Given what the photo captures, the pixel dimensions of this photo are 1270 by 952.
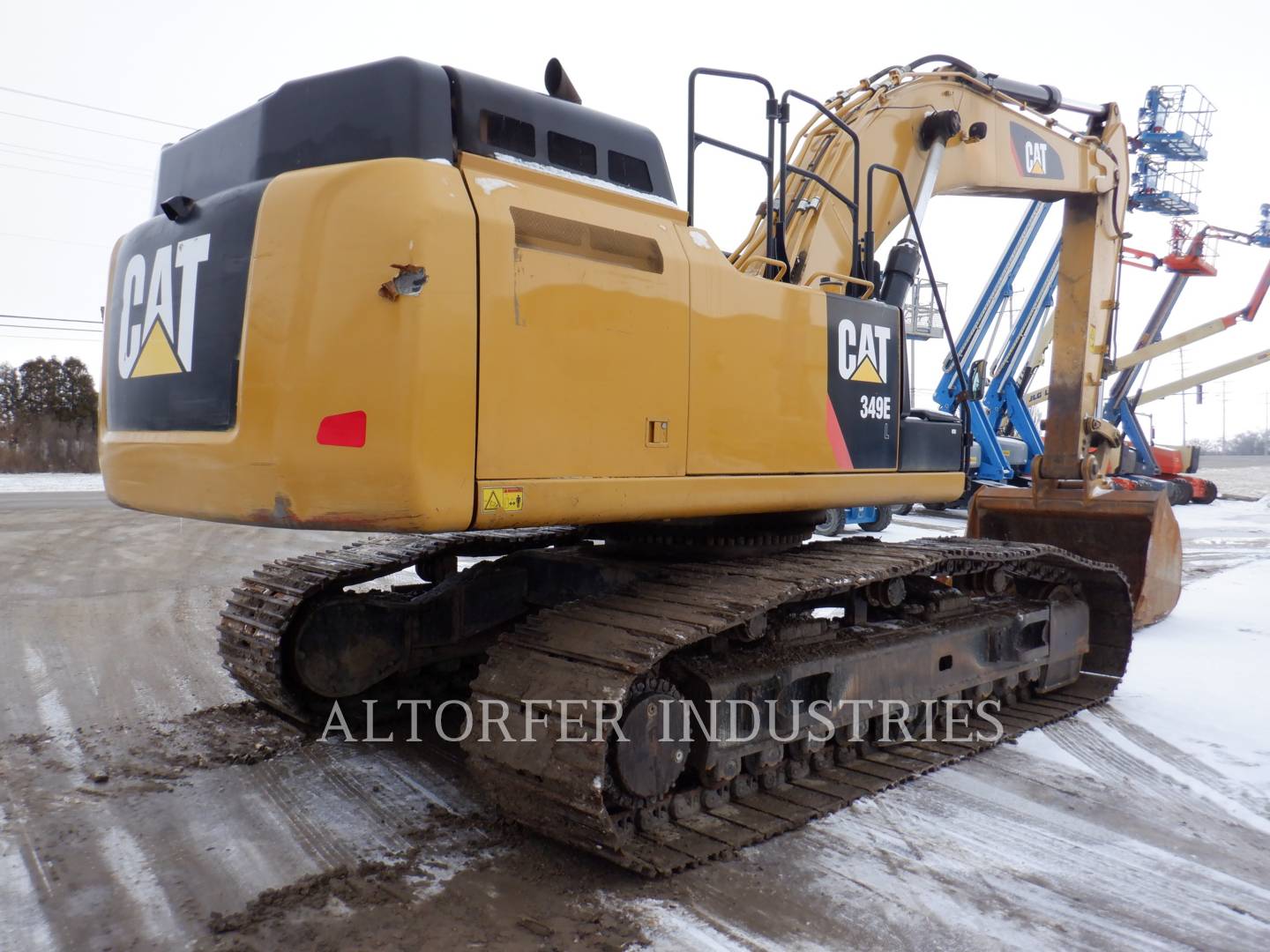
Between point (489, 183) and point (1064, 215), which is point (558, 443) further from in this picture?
point (1064, 215)

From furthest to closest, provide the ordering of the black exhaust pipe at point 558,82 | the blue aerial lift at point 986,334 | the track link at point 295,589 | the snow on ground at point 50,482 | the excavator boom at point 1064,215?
the snow on ground at point 50,482, the blue aerial lift at point 986,334, the excavator boom at point 1064,215, the track link at point 295,589, the black exhaust pipe at point 558,82

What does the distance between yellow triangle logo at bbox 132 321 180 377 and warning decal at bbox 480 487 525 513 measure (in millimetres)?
1145

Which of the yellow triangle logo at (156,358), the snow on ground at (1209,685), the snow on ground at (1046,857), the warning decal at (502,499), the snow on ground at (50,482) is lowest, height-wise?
the snow on ground at (1046,857)

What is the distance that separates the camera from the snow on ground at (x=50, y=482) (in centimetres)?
2120

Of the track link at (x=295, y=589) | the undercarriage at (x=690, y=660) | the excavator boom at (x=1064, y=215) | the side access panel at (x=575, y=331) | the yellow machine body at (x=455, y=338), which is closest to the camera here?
the yellow machine body at (x=455, y=338)

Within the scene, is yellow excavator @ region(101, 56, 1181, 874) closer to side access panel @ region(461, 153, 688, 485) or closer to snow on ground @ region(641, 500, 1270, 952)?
side access panel @ region(461, 153, 688, 485)

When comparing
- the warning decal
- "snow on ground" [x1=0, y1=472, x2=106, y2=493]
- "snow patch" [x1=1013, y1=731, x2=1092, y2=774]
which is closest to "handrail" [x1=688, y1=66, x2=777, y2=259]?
the warning decal

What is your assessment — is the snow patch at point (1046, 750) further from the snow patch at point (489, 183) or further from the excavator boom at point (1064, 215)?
the snow patch at point (489, 183)

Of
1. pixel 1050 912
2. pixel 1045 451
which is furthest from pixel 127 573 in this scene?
pixel 1050 912

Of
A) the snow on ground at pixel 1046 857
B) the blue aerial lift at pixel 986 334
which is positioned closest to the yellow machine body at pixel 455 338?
the snow on ground at pixel 1046 857

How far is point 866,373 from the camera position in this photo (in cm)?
402

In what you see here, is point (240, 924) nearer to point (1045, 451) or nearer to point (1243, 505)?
point (1045, 451)

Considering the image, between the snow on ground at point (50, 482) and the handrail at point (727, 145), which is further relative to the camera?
the snow on ground at point (50, 482)

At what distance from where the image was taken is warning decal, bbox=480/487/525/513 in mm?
2766
